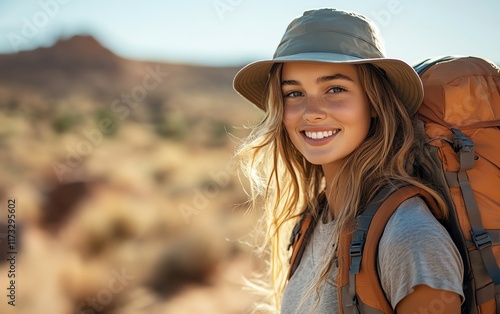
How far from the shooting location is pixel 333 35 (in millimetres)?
2736

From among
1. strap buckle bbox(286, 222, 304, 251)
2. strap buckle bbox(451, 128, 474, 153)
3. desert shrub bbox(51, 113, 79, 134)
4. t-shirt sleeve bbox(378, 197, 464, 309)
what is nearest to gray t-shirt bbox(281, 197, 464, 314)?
t-shirt sleeve bbox(378, 197, 464, 309)

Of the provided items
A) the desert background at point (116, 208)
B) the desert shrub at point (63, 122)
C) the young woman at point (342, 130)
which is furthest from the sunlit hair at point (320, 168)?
the desert shrub at point (63, 122)

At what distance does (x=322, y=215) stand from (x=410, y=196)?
87 cm

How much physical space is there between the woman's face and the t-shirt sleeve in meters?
0.62

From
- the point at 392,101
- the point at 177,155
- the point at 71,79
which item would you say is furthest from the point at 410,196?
the point at 71,79

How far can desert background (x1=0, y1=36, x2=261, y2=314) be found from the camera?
26.8 feet

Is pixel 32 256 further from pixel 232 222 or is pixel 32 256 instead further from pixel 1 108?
pixel 1 108

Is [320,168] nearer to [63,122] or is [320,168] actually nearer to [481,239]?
[481,239]

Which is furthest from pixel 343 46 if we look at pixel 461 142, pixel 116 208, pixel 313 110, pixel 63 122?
pixel 63 122

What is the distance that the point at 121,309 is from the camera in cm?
780

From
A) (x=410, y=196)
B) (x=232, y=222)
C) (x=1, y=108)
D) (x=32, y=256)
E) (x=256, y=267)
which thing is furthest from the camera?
(x=1, y=108)

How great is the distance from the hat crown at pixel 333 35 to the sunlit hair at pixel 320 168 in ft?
0.34

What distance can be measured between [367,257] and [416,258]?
21cm

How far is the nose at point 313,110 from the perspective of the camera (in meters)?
2.75
